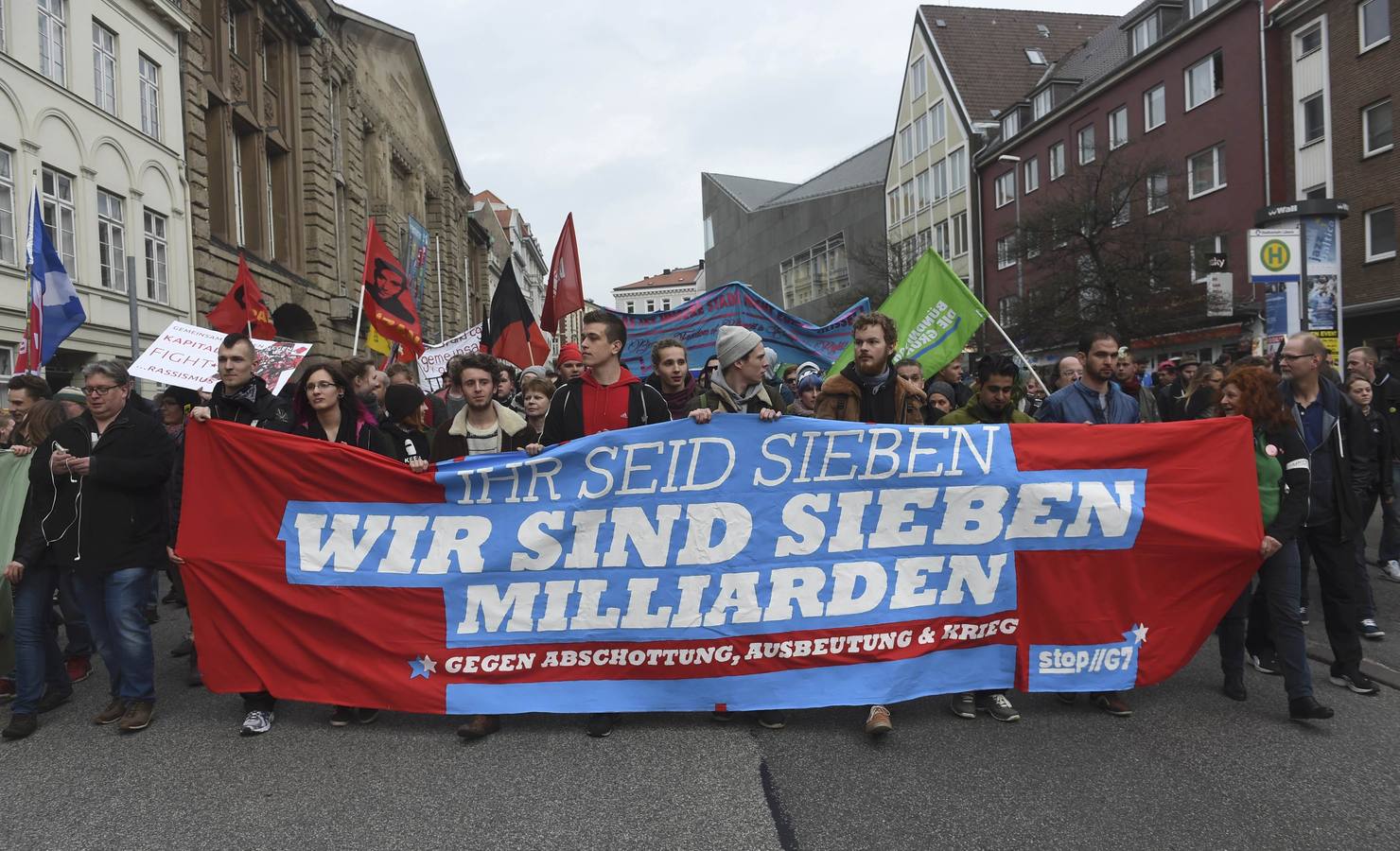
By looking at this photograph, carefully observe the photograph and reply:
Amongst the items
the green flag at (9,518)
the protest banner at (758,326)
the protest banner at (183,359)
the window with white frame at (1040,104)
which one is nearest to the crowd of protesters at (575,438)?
the green flag at (9,518)

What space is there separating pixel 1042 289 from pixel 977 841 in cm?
2556

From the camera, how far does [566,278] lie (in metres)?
11.4

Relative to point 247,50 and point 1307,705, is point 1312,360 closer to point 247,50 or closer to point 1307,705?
point 1307,705

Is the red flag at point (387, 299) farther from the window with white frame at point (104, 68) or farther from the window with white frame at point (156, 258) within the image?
the window with white frame at point (156, 258)

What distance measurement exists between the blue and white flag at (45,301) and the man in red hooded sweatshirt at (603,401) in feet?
18.0

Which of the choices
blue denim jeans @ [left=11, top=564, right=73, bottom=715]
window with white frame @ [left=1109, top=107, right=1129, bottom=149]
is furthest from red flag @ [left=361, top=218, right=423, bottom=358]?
window with white frame @ [left=1109, top=107, right=1129, bottom=149]

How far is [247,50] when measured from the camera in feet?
85.4

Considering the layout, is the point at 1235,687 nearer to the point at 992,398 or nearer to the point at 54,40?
the point at 992,398

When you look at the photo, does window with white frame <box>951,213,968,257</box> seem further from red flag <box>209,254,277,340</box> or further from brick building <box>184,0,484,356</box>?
red flag <box>209,254,277,340</box>

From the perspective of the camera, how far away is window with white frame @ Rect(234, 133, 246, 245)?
2523 cm

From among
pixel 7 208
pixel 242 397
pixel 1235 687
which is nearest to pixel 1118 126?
pixel 7 208

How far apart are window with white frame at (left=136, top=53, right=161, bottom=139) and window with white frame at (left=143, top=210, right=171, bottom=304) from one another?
65.7 inches

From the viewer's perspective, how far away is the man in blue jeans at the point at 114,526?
507 centimetres

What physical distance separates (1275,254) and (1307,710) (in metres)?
8.99
